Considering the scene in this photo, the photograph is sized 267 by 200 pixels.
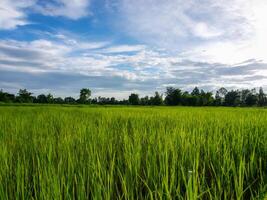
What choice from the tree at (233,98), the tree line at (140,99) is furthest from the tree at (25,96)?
the tree at (233,98)

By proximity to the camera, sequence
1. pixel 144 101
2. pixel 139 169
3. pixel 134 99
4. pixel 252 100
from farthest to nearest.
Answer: pixel 252 100 → pixel 134 99 → pixel 144 101 → pixel 139 169

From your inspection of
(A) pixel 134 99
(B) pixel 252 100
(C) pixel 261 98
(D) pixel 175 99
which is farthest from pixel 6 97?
(C) pixel 261 98

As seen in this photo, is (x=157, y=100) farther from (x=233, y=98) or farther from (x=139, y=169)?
(x=139, y=169)

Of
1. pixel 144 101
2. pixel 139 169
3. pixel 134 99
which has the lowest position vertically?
pixel 139 169

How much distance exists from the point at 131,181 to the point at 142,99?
188 ft

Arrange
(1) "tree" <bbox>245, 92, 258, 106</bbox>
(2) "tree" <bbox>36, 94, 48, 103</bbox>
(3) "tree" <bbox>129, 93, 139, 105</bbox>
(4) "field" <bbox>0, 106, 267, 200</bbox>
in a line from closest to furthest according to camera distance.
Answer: (4) "field" <bbox>0, 106, 267, 200</bbox> < (2) "tree" <bbox>36, 94, 48, 103</bbox> < (3) "tree" <bbox>129, 93, 139, 105</bbox> < (1) "tree" <bbox>245, 92, 258, 106</bbox>

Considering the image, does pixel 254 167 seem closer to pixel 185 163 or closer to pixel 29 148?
pixel 185 163

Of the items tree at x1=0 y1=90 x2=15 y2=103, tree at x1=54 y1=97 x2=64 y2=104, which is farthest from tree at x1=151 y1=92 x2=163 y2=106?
tree at x1=0 y1=90 x2=15 y2=103

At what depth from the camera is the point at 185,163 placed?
1.72 meters

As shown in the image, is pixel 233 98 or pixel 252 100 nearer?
pixel 252 100

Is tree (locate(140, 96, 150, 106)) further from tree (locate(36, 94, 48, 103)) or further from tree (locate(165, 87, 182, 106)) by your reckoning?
tree (locate(36, 94, 48, 103))

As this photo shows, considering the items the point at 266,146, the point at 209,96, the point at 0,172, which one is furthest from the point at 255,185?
the point at 209,96

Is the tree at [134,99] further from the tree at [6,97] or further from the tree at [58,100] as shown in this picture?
the tree at [6,97]

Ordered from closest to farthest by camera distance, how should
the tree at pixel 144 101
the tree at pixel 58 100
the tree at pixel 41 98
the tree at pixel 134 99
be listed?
the tree at pixel 58 100, the tree at pixel 41 98, the tree at pixel 144 101, the tree at pixel 134 99
